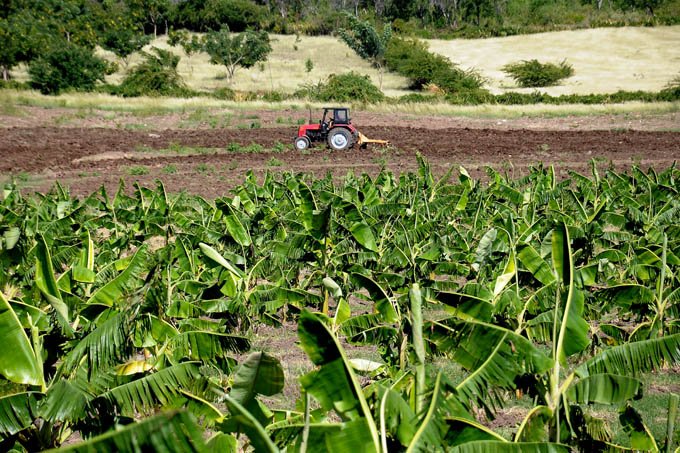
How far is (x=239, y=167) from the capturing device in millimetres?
20859

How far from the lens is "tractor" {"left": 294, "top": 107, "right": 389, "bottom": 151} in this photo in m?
23.2

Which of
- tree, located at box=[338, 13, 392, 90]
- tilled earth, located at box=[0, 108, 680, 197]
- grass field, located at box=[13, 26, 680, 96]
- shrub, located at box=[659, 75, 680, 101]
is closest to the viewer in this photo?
tilled earth, located at box=[0, 108, 680, 197]

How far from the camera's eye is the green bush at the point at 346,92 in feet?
130

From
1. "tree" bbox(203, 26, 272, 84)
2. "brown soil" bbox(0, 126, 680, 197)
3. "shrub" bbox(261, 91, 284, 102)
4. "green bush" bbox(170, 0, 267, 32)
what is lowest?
"brown soil" bbox(0, 126, 680, 197)

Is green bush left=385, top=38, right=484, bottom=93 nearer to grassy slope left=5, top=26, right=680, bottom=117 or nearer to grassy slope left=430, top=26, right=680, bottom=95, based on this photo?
grassy slope left=5, top=26, right=680, bottom=117

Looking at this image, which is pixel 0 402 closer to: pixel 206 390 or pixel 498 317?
pixel 206 390

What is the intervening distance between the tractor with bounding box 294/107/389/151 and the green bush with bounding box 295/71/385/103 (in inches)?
588

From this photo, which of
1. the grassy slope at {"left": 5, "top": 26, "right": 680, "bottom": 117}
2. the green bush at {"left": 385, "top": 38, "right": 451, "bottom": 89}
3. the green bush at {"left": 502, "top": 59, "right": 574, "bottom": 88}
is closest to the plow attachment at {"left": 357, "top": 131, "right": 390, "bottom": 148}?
the grassy slope at {"left": 5, "top": 26, "right": 680, "bottom": 117}

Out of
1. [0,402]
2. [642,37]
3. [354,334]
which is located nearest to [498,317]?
[354,334]

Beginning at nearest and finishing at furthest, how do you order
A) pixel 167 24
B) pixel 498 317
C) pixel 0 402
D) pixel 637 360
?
pixel 0 402, pixel 637 360, pixel 498 317, pixel 167 24

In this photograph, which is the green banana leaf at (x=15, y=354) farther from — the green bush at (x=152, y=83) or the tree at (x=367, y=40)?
the tree at (x=367, y=40)

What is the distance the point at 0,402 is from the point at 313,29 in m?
77.2

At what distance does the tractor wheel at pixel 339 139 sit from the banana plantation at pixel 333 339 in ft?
43.2

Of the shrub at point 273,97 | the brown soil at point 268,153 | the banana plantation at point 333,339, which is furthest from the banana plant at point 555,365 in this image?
the shrub at point 273,97
